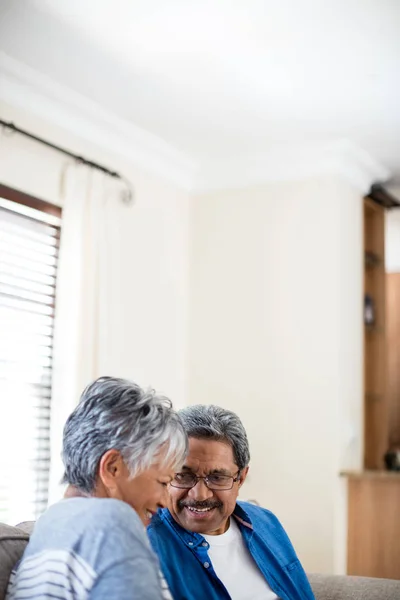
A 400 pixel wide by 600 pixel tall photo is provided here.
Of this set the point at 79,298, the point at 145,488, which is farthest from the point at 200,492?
the point at 79,298

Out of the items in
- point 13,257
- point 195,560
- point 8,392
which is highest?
point 13,257

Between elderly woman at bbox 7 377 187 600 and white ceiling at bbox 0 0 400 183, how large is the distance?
1873 millimetres

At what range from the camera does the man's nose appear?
2.32 metres

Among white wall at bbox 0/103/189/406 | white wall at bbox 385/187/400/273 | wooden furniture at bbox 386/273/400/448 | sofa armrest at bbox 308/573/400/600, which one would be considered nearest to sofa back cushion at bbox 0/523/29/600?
sofa armrest at bbox 308/573/400/600

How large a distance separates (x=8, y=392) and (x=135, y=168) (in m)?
1.60

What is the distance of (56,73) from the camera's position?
3.81 meters

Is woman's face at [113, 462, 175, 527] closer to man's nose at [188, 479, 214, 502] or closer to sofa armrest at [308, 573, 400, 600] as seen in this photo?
man's nose at [188, 479, 214, 502]

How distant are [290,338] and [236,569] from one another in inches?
99.5

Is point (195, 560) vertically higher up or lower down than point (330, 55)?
lower down

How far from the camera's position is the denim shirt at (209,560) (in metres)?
2.15

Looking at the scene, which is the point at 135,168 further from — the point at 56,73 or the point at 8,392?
the point at 8,392

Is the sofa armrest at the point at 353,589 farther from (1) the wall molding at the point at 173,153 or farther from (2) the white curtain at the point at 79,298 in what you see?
(1) the wall molding at the point at 173,153

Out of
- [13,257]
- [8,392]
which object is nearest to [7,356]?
[8,392]

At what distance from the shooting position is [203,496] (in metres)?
2.32
